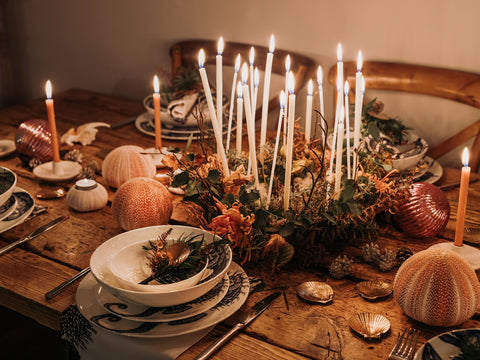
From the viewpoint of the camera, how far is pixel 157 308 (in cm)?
87

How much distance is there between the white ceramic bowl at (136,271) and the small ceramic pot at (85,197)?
310 millimetres

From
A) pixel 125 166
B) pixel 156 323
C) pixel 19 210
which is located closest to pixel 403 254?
pixel 156 323

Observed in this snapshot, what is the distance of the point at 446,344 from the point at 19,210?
895 mm

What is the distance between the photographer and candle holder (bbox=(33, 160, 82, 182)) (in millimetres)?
1369

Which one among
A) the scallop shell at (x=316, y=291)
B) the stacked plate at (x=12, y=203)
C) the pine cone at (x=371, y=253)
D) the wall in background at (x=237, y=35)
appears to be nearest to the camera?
the scallop shell at (x=316, y=291)

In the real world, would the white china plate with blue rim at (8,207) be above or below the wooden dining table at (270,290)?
above

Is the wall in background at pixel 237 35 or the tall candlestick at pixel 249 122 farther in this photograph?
the wall in background at pixel 237 35

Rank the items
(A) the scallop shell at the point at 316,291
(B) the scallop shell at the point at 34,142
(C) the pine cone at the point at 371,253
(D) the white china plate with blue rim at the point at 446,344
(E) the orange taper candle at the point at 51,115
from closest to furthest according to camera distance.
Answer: (D) the white china plate with blue rim at the point at 446,344 → (A) the scallop shell at the point at 316,291 → (C) the pine cone at the point at 371,253 → (E) the orange taper candle at the point at 51,115 → (B) the scallop shell at the point at 34,142

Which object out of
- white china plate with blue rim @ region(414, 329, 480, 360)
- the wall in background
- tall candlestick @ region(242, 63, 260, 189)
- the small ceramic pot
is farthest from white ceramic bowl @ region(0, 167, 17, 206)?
the wall in background

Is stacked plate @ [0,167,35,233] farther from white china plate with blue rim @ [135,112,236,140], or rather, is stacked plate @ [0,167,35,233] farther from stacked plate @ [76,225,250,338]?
white china plate with blue rim @ [135,112,236,140]

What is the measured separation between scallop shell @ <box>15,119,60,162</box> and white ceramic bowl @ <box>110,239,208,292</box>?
65 cm

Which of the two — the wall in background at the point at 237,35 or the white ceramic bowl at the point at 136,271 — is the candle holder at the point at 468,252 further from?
the wall in background at the point at 237,35

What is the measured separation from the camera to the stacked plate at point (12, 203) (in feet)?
3.76

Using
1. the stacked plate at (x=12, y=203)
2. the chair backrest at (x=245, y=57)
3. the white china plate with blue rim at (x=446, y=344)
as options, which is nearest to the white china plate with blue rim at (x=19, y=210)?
the stacked plate at (x=12, y=203)
